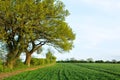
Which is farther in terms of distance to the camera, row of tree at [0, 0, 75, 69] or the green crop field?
row of tree at [0, 0, 75, 69]

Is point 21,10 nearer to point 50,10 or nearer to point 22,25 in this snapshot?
point 22,25

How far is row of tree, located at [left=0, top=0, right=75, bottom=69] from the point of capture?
43594 mm

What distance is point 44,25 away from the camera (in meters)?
47.8

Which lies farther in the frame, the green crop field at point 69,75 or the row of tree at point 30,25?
the row of tree at point 30,25

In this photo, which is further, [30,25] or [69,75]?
[30,25]

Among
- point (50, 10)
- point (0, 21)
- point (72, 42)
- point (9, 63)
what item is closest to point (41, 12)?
point (50, 10)

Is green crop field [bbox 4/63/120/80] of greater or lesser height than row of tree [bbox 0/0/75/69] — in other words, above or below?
below

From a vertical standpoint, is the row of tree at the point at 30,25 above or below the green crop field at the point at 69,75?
above

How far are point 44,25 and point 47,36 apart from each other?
11.2 feet

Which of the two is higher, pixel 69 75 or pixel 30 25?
pixel 30 25

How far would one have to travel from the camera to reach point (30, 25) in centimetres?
4522

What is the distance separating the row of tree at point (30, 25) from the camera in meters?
43.6

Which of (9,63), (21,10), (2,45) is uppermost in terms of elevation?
(21,10)

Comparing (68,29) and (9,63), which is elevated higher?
(68,29)
